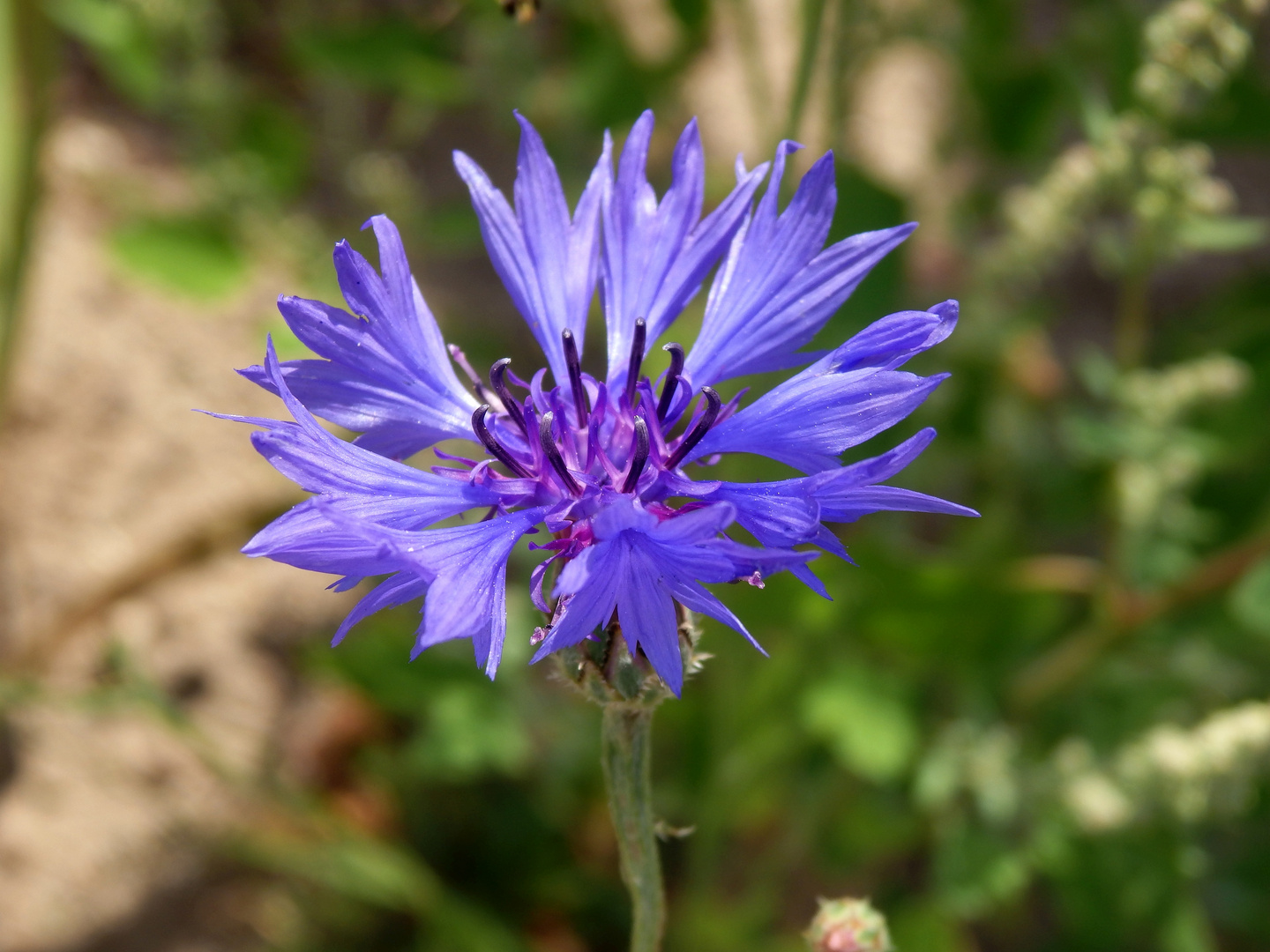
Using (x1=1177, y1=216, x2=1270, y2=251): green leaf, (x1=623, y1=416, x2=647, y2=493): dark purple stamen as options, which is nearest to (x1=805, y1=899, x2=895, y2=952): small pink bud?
(x1=623, y1=416, x2=647, y2=493): dark purple stamen

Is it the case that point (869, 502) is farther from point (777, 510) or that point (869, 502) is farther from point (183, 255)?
point (183, 255)

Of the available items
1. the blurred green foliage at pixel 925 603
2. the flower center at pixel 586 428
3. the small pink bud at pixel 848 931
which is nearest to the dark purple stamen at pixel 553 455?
the flower center at pixel 586 428

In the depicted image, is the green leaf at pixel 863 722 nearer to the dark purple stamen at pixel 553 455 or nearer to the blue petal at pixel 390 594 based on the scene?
the dark purple stamen at pixel 553 455

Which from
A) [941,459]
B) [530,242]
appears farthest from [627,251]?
[941,459]

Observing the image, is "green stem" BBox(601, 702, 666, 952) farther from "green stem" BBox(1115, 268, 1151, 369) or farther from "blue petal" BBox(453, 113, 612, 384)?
"green stem" BBox(1115, 268, 1151, 369)

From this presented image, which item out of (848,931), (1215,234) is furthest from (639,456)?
(1215,234)

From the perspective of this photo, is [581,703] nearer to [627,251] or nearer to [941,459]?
[941,459]

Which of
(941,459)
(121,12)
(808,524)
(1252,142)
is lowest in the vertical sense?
(808,524)
